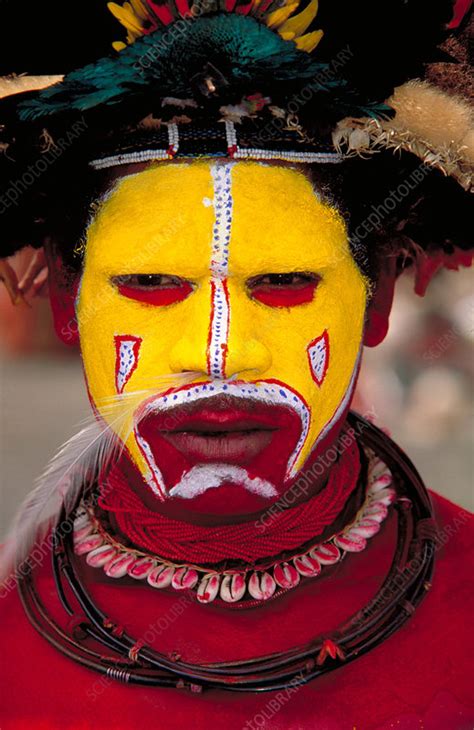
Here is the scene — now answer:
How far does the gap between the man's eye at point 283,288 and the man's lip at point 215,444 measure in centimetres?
31

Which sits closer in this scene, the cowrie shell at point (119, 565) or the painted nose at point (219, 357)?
the painted nose at point (219, 357)

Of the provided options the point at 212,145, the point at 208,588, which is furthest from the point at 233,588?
the point at 212,145

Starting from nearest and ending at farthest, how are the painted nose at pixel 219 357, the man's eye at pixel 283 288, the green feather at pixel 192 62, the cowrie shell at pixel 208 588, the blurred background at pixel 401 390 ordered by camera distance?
the green feather at pixel 192 62
the painted nose at pixel 219 357
the man's eye at pixel 283 288
the cowrie shell at pixel 208 588
the blurred background at pixel 401 390

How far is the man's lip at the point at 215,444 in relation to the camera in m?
1.98

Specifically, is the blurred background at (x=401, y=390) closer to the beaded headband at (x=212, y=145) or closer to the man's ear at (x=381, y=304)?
the man's ear at (x=381, y=304)

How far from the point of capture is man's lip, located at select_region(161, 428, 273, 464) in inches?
78.1

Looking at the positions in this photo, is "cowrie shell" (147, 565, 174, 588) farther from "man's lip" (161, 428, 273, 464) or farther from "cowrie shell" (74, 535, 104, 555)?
"man's lip" (161, 428, 273, 464)

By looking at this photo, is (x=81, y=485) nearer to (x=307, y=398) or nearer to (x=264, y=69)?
(x=307, y=398)

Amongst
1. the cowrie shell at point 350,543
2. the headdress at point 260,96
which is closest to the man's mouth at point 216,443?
the cowrie shell at point 350,543

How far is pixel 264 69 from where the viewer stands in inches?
69.7

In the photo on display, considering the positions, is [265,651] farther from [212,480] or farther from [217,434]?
[217,434]

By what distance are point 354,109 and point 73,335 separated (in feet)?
3.10

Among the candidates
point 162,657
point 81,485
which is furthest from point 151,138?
point 162,657

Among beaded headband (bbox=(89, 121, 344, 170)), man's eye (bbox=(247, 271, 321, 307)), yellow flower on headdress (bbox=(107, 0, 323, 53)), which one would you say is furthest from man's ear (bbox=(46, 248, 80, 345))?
yellow flower on headdress (bbox=(107, 0, 323, 53))
